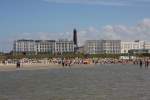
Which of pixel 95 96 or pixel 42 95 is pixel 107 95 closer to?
pixel 95 96

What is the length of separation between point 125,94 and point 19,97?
6907 millimetres

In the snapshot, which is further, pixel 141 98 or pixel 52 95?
pixel 52 95

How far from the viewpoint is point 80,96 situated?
28.2 m

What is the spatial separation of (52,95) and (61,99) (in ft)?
7.19

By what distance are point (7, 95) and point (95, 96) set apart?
5.94 meters

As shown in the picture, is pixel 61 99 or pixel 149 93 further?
pixel 149 93

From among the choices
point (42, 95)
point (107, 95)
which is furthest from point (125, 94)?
point (42, 95)

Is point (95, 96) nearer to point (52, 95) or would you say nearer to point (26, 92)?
point (52, 95)

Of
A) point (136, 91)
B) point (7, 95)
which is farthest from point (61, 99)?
point (136, 91)

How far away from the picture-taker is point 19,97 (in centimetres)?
2805

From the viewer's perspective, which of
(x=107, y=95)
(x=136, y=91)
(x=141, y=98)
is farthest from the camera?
(x=136, y=91)

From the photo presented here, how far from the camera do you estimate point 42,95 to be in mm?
29141

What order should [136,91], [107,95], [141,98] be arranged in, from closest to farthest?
1. [141,98]
2. [107,95]
3. [136,91]

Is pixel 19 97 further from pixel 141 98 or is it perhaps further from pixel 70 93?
pixel 141 98
